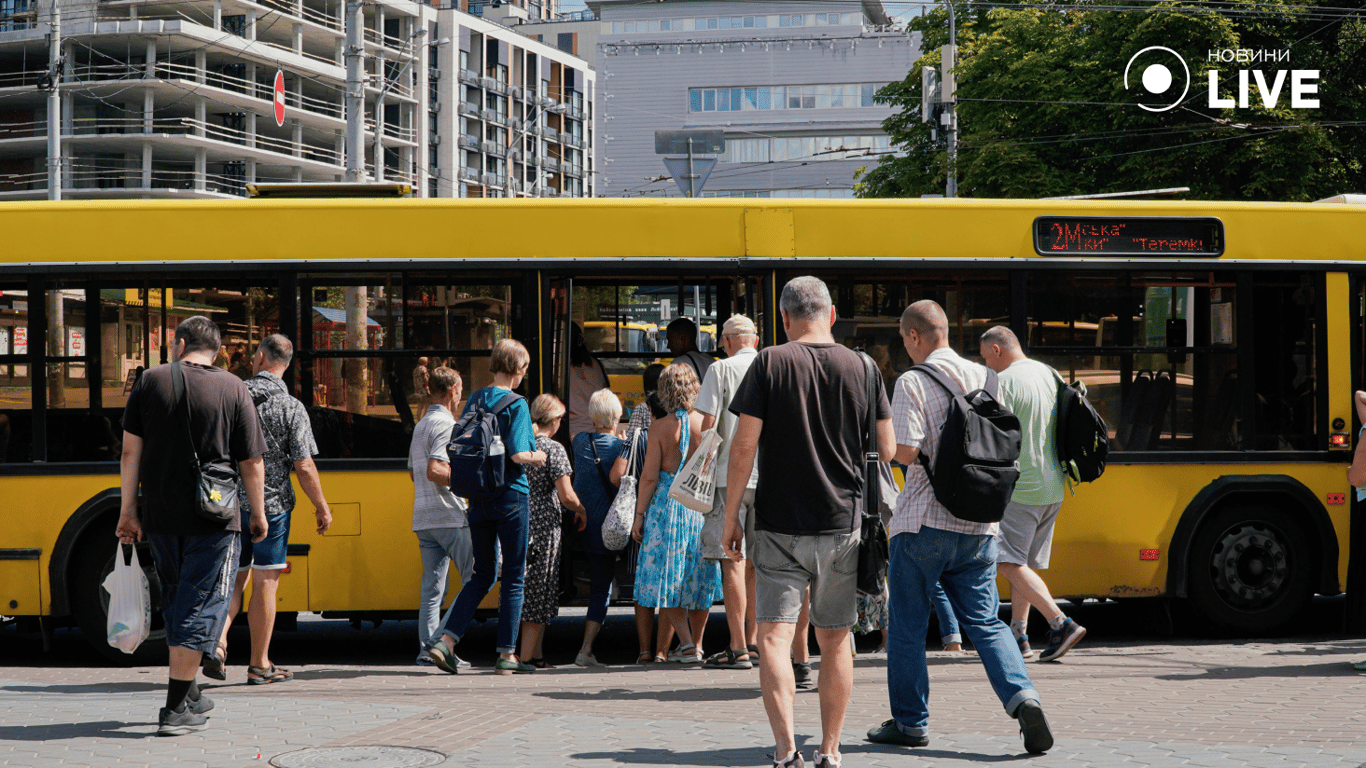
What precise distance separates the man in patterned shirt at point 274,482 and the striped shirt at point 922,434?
320 cm

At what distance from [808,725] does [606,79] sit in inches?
3040

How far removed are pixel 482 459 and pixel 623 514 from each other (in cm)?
94

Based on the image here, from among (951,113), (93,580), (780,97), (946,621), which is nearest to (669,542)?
(946,621)

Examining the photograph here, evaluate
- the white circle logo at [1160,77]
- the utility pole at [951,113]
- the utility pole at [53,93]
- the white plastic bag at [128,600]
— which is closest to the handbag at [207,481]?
the white plastic bag at [128,600]

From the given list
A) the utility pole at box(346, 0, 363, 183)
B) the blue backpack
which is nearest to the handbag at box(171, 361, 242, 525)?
the blue backpack

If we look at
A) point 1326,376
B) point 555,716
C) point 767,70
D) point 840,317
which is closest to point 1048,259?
point 840,317

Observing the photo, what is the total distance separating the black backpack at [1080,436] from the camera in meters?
7.75

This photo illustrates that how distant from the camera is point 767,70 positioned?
7900 centimetres

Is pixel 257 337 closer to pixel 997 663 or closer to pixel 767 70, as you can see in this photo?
pixel 997 663

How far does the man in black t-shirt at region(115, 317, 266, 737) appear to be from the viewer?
20.1 feet

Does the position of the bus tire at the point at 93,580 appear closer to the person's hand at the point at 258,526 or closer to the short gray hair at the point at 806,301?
the person's hand at the point at 258,526

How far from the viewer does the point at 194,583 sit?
6.17m

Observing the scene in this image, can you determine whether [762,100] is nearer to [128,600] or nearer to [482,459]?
[482,459]

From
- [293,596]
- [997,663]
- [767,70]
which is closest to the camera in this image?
[997,663]
